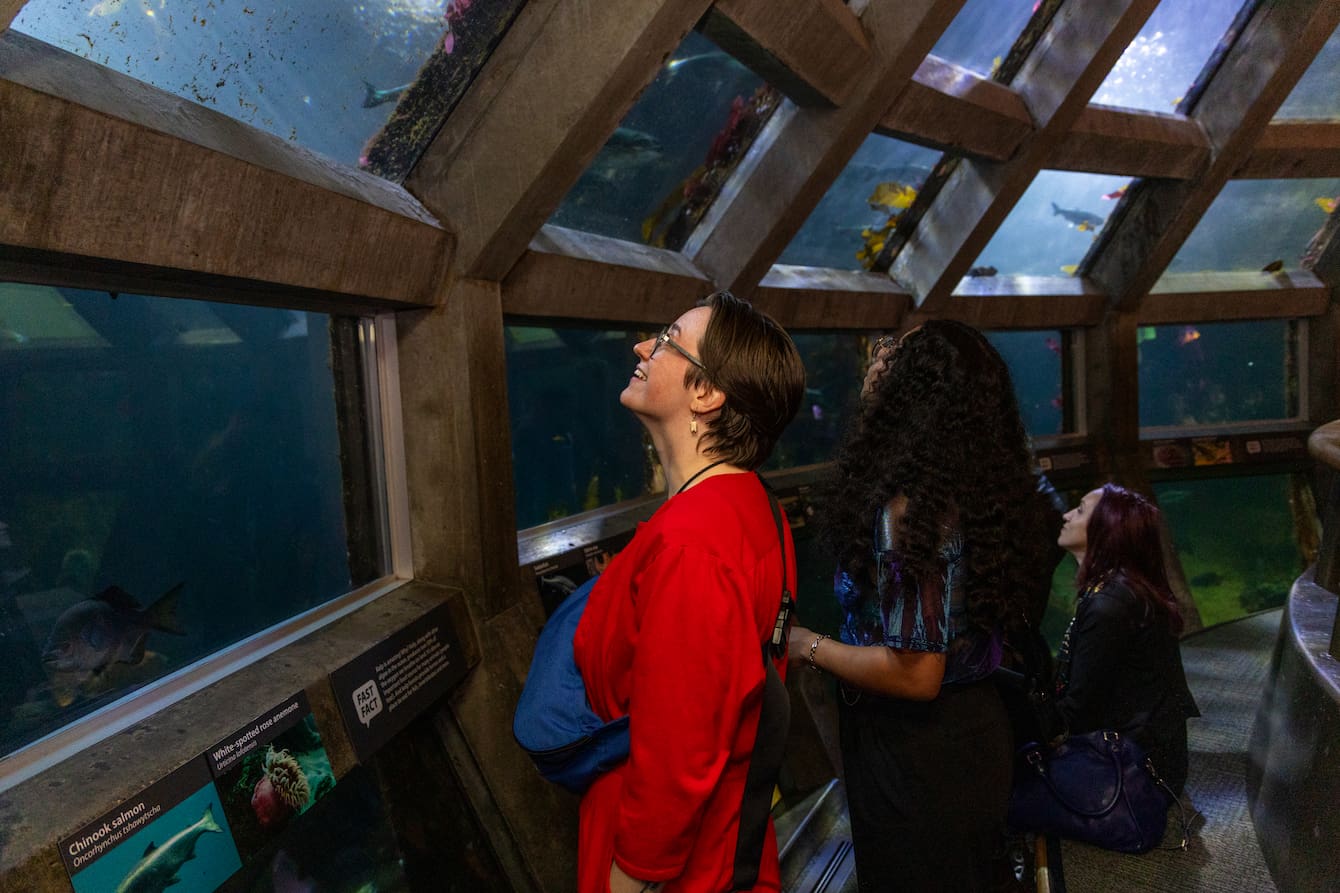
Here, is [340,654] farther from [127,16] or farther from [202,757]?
[127,16]

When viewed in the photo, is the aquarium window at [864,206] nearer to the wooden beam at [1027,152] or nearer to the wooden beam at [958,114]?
the wooden beam at [1027,152]

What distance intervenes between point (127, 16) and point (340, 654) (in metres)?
1.69

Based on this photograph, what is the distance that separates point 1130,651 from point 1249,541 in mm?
11414

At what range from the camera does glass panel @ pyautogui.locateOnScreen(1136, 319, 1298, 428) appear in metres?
8.96

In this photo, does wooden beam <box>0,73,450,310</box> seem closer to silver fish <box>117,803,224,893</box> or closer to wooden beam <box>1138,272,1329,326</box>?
silver fish <box>117,803,224,893</box>

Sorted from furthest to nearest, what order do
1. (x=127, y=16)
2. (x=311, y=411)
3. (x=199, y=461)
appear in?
(x=311, y=411) < (x=199, y=461) < (x=127, y=16)

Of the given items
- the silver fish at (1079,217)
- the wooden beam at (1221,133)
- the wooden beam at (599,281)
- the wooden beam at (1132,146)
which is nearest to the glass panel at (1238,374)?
the wooden beam at (1221,133)

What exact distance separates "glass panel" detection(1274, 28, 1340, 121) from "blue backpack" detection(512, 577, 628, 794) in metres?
7.69

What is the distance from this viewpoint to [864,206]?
6164 mm

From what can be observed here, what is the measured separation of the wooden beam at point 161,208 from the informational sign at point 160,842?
3.49 feet

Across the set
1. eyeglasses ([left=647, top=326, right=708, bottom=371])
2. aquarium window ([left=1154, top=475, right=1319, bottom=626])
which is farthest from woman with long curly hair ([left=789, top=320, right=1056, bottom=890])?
aquarium window ([left=1154, top=475, right=1319, bottom=626])

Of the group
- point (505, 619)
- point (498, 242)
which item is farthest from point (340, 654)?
point (498, 242)

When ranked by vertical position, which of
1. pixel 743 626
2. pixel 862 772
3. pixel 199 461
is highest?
pixel 199 461

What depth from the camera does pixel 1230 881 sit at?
274 centimetres
